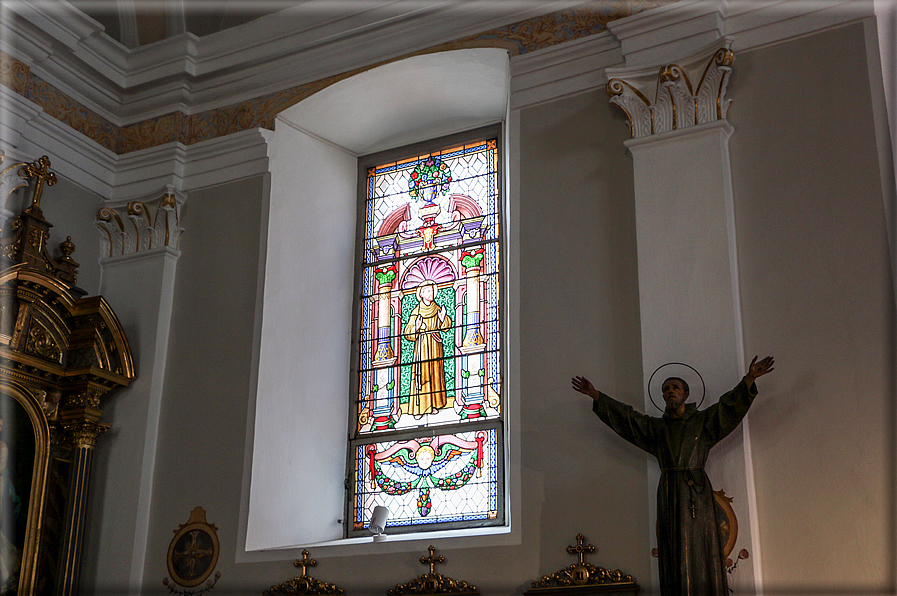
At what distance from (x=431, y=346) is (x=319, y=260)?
1164mm

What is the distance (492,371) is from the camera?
727 cm

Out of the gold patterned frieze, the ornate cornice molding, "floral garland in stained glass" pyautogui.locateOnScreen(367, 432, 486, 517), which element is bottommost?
"floral garland in stained glass" pyautogui.locateOnScreen(367, 432, 486, 517)

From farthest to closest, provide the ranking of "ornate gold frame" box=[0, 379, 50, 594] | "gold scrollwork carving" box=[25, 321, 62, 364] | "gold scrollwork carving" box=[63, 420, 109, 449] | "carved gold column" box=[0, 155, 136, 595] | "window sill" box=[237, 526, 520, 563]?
"gold scrollwork carving" box=[63, 420, 109, 449]
"gold scrollwork carving" box=[25, 321, 62, 364]
"carved gold column" box=[0, 155, 136, 595]
"ornate gold frame" box=[0, 379, 50, 594]
"window sill" box=[237, 526, 520, 563]

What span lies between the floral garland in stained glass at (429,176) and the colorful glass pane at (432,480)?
207 centimetres

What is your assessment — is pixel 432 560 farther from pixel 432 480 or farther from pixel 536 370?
pixel 536 370

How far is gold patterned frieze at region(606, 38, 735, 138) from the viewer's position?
20.2 feet

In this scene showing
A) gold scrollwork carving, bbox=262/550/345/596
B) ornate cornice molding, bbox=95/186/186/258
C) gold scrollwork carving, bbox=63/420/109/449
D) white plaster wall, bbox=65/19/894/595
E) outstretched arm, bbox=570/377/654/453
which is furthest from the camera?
ornate cornice molding, bbox=95/186/186/258

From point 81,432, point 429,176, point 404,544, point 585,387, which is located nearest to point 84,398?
point 81,432

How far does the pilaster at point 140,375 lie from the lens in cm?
696

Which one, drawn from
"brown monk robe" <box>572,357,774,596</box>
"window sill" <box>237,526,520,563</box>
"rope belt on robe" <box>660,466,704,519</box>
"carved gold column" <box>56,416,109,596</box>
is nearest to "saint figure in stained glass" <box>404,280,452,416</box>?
"window sill" <box>237,526,520,563</box>

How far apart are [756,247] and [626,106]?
1249 millimetres

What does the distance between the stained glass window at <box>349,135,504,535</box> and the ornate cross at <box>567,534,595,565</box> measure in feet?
3.96

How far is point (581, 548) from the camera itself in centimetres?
563

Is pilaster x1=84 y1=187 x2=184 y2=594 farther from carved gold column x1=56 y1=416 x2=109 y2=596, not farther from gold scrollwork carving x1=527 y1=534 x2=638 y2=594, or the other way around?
gold scrollwork carving x1=527 y1=534 x2=638 y2=594
